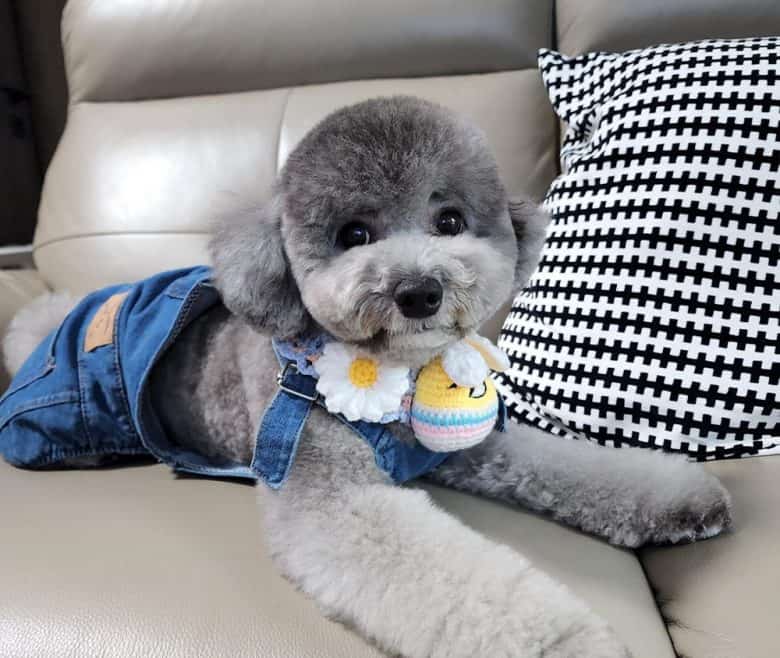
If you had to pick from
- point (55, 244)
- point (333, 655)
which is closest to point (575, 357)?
point (333, 655)

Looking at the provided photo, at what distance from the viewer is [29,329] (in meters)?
1.08

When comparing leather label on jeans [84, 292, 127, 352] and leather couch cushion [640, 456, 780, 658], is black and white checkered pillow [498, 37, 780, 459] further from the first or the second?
leather label on jeans [84, 292, 127, 352]

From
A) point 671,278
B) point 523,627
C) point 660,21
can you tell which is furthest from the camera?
point 660,21

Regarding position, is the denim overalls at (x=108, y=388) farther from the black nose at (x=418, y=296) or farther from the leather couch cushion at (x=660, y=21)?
the leather couch cushion at (x=660, y=21)

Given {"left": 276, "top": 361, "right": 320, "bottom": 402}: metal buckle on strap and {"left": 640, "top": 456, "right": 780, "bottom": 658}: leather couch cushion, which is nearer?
{"left": 640, "top": 456, "right": 780, "bottom": 658}: leather couch cushion

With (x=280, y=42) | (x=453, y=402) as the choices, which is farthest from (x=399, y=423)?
(x=280, y=42)

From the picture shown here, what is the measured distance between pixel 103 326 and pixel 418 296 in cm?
54

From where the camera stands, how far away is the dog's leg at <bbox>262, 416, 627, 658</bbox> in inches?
22.1

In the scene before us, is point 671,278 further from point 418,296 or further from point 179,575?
point 179,575

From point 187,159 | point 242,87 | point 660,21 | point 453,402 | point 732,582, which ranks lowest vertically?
point 732,582

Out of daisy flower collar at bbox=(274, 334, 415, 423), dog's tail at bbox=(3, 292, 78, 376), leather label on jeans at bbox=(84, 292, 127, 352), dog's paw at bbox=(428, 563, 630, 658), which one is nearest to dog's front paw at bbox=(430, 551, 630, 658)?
dog's paw at bbox=(428, 563, 630, 658)

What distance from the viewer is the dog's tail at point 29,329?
1.07m

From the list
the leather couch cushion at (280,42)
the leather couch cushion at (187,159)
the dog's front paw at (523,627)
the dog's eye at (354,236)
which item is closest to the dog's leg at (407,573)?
the dog's front paw at (523,627)

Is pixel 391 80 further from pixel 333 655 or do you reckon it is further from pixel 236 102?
pixel 333 655
